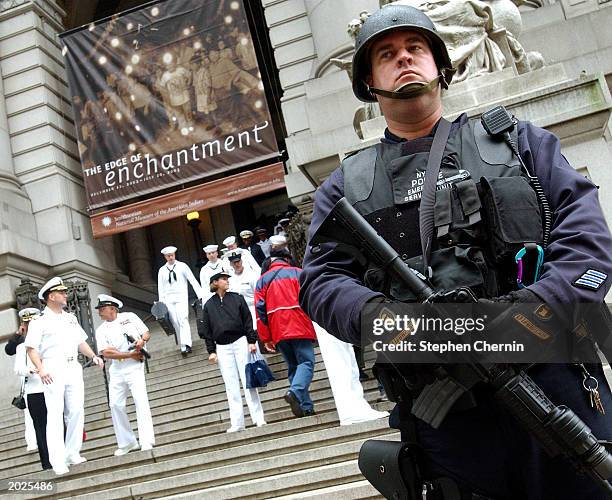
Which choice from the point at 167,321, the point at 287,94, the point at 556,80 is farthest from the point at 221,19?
the point at 556,80

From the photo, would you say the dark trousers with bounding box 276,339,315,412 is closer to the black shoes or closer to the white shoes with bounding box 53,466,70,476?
the black shoes

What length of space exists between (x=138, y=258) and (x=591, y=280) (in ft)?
73.3

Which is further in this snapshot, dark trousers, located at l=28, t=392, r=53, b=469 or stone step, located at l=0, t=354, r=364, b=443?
stone step, located at l=0, t=354, r=364, b=443

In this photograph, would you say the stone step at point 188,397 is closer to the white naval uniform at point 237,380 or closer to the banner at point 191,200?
the white naval uniform at point 237,380

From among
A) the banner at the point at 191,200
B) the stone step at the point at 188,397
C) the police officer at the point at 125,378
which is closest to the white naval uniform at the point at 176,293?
the stone step at the point at 188,397

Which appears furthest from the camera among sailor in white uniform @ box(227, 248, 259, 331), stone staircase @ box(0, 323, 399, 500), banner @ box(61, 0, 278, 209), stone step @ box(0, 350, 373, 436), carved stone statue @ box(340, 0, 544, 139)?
banner @ box(61, 0, 278, 209)

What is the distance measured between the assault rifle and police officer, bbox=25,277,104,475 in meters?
6.42

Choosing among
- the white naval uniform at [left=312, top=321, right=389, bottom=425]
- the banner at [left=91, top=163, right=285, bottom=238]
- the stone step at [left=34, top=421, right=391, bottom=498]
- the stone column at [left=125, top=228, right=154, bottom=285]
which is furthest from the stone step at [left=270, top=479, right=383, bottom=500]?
the stone column at [left=125, top=228, right=154, bottom=285]

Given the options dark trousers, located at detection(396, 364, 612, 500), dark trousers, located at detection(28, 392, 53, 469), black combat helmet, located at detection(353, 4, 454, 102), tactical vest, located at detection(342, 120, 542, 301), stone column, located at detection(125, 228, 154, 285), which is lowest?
dark trousers, located at detection(396, 364, 612, 500)

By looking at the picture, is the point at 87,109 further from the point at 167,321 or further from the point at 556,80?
the point at 556,80

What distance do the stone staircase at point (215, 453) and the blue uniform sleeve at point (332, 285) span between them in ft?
10.7

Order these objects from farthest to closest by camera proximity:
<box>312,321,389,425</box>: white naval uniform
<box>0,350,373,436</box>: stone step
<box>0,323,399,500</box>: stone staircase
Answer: <box>0,350,373,436</box>: stone step → <box>312,321,389,425</box>: white naval uniform → <box>0,323,399,500</box>: stone staircase

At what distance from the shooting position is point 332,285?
2.08m

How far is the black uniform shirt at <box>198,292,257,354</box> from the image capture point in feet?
27.1
